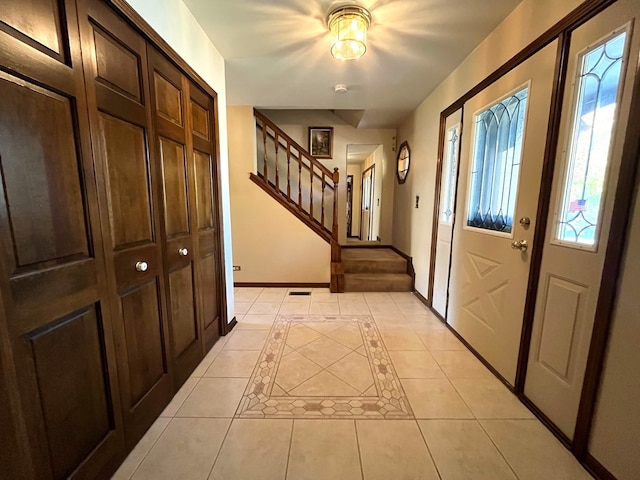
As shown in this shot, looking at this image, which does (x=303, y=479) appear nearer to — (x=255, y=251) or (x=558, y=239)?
(x=558, y=239)

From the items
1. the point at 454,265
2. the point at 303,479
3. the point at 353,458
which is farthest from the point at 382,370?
the point at 454,265

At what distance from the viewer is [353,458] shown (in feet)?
4.30

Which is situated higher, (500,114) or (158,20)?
(158,20)

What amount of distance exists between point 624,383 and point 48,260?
2285 millimetres

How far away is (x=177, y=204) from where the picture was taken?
1737 mm

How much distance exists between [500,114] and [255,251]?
10.4ft

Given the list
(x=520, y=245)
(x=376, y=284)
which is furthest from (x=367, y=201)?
(x=520, y=245)

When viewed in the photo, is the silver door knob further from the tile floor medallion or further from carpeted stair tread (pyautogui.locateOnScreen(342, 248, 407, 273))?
carpeted stair tread (pyautogui.locateOnScreen(342, 248, 407, 273))

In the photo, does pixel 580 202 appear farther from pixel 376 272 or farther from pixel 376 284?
pixel 376 272

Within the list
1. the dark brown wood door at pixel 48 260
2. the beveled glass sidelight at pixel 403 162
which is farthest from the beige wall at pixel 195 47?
the beveled glass sidelight at pixel 403 162

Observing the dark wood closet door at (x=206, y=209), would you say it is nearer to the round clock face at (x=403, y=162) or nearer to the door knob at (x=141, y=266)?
the door knob at (x=141, y=266)

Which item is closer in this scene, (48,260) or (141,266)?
(48,260)

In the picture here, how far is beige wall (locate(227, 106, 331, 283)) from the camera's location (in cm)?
372

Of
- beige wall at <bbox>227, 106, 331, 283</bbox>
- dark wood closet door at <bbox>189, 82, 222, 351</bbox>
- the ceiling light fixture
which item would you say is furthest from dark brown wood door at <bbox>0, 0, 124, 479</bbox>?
beige wall at <bbox>227, 106, 331, 283</bbox>
